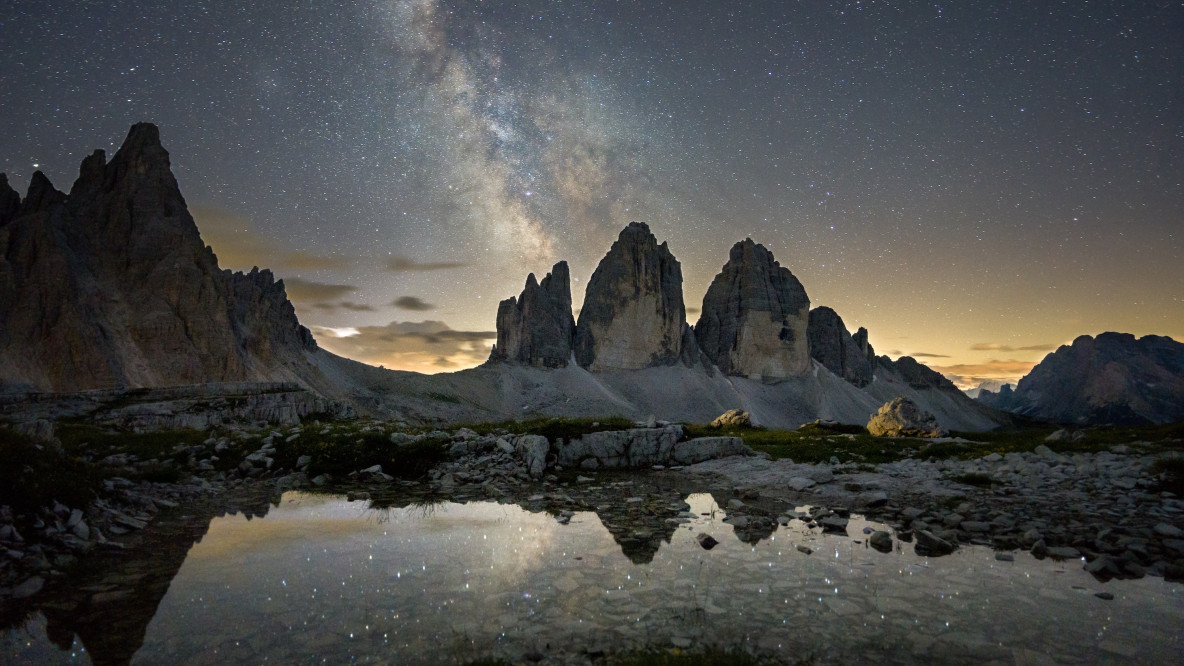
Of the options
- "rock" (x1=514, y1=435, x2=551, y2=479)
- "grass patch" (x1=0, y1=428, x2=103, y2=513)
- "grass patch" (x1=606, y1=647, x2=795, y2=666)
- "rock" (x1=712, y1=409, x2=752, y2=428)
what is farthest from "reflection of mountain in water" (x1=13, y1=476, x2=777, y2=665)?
"rock" (x1=712, y1=409, x2=752, y2=428)

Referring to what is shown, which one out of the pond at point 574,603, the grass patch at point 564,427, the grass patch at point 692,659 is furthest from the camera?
the grass patch at point 564,427

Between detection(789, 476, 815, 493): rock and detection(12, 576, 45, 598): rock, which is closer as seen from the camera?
detection(12, 576, 45, 598): rock

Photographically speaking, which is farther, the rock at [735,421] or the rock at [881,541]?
the rock at [735,421]

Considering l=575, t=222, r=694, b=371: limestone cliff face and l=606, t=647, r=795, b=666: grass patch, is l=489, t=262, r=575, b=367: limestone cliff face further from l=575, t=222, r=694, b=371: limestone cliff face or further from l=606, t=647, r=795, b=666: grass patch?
l=606, t=647, r=795, b=666: grass patch

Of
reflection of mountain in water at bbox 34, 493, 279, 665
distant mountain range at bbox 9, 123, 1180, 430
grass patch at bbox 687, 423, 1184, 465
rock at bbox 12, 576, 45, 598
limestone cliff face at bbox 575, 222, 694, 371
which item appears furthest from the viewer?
limestone cliff face at bbox 575, 222, 694, 371

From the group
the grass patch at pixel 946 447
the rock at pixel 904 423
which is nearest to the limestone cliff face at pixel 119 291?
the grass patch at pixel 946 447

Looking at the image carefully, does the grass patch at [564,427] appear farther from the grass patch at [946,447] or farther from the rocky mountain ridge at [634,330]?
the rocky mountain ridge at [634,330]

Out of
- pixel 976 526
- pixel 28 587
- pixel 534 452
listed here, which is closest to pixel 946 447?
pixel 976 526
